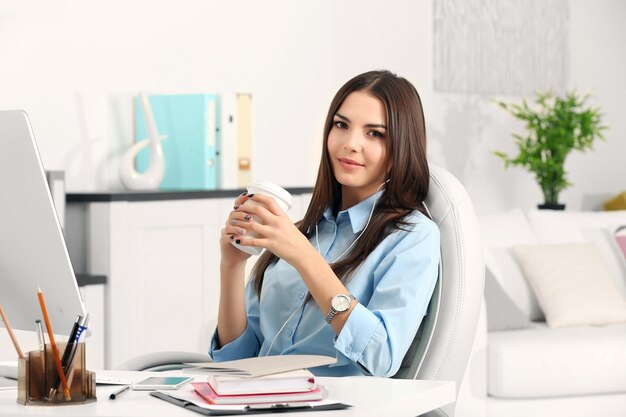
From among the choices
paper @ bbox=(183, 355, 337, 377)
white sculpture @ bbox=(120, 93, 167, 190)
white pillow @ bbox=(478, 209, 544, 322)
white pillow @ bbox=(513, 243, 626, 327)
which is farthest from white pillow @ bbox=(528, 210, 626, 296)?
paper @ bbox=(183, 355, 337, 377)

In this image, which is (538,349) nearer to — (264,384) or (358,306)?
(358,306)

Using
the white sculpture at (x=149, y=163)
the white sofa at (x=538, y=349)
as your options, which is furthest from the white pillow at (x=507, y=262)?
the white sculpture at (x=149, y=163)

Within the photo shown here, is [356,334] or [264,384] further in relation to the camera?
[356,334]

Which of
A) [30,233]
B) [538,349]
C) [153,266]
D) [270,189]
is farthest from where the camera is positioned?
[538,349]

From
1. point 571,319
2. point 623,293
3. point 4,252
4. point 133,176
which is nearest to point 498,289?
point 571,319

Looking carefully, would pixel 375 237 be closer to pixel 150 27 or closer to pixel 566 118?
pixel 150 27

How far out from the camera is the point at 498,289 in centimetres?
395

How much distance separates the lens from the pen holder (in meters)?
1.36

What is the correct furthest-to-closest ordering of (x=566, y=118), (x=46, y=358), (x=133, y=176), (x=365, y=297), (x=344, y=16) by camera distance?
(x=566, y=118) < (x=344, y=16) < (x=133, y=176) < (x=365, y=297) < (x=46, y=358)

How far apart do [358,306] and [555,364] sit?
2166mm

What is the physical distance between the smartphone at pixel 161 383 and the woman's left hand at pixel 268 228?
0.92ft

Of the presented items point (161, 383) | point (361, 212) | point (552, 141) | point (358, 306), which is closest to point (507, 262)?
point (552, 141)

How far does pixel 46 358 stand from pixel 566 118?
4.30 m

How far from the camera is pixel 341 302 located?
5.85ft
